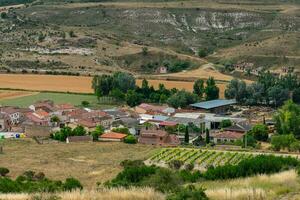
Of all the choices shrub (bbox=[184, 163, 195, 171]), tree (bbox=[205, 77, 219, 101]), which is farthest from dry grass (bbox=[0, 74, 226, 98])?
shrub (bbox=[184, 163, 195, 171])

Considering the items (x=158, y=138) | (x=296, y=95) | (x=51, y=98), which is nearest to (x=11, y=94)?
(x=51, y=98)

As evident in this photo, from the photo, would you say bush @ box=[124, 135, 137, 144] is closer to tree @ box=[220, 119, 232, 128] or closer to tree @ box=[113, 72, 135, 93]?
tree @ box=[220, 119, 232, 128]

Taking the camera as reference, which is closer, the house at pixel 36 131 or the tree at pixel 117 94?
the house at pixel 36 131

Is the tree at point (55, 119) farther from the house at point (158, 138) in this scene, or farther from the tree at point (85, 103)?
the house at point (158, 138)

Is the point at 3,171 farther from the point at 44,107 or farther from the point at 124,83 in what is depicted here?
the point at 124,83

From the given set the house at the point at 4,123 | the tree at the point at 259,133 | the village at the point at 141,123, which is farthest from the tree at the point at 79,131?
the tree at the point at 259,133

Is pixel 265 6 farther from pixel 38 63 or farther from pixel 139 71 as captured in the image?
pixel 38 63
